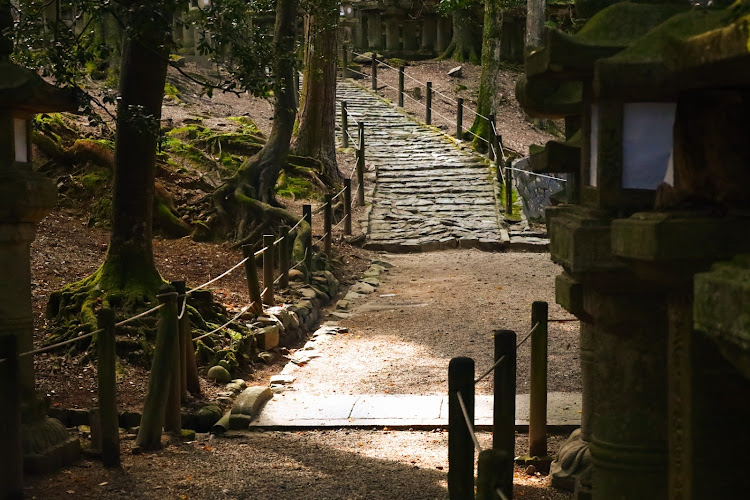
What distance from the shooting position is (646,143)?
3260mm

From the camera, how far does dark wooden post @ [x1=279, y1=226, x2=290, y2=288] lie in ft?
36.9

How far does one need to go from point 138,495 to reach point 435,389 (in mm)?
3181

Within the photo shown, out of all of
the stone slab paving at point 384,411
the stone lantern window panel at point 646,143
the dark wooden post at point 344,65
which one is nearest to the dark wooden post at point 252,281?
the stone slab paving at point 384,411

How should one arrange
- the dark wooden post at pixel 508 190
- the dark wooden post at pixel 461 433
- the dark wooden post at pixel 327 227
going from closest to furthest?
the dark wooden post at pixel 461 433
the dark wooden post at pixel 327 227
the dark wooden post at pixel 508 190

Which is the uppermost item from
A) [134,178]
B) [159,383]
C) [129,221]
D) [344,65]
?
[344,65]

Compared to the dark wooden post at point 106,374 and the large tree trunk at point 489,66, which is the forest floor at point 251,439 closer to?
the dark wooden post at point 106,374

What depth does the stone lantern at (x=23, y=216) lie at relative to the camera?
17.2ft

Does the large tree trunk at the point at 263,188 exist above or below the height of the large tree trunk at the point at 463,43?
below

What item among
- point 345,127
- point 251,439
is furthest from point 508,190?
point 251,439

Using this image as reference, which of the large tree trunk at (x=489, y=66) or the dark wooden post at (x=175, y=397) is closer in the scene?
the dark wooden post at (x=175, y=397)

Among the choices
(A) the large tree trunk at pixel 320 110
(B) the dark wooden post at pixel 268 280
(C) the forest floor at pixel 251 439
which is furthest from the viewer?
(A) the large tree trunk at pixel 320 110

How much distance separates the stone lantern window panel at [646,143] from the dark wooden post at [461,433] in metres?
1.15

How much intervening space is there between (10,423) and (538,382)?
314 cm

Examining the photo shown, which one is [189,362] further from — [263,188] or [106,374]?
[263,188]
